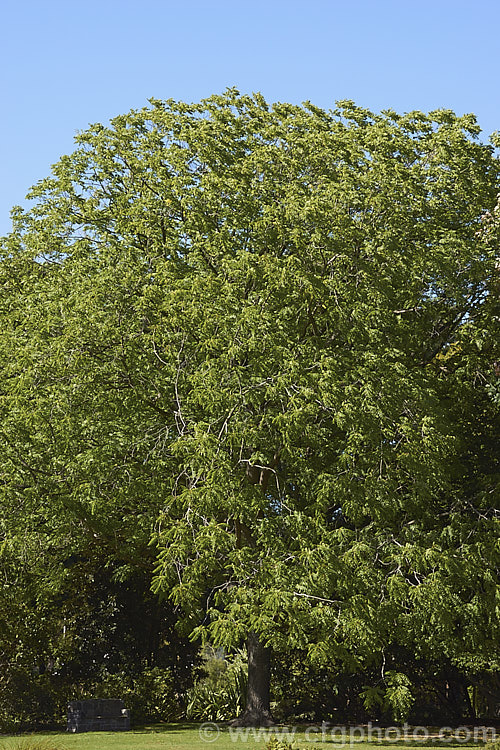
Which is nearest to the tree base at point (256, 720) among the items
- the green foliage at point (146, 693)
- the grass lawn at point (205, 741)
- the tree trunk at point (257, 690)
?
the tree trunk at point (257, 690)

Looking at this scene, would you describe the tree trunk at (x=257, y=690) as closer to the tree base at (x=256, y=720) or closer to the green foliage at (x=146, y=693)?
the tree base at (x=256, y=720)

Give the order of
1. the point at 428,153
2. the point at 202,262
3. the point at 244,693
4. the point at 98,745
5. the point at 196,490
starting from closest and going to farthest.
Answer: the point at 196,490 < the point at 98,745 < the point at 202,262 < the point at 428,153 < the point at 244,693

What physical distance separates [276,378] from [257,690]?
7.18 meters

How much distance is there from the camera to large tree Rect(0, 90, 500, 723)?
13.6 metres

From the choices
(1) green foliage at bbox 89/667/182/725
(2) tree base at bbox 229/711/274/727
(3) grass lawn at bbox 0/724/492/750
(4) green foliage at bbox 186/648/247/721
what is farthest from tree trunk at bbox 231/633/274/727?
(1) green foliage at bbox 89/667/182/725

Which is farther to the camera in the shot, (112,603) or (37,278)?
(112,603)

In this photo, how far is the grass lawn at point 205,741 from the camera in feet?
44.2

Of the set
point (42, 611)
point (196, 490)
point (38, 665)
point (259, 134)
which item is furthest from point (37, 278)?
point (38, 665)

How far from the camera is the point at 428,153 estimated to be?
16.7 m

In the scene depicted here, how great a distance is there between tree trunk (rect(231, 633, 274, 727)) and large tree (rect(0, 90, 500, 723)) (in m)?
0.04

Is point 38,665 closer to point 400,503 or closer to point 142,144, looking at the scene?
point 400,503

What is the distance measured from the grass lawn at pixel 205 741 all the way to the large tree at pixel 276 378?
4.38 ft

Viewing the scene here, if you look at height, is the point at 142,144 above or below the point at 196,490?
above

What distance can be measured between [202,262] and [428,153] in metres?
5.23
